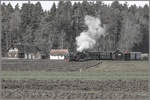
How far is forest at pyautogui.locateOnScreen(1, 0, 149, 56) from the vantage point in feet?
363

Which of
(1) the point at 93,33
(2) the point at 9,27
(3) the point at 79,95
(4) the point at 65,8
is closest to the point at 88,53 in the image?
(1) the point at 93,33

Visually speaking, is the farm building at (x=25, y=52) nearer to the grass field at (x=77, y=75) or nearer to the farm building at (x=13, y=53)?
the farm building at (x=13, y=53)

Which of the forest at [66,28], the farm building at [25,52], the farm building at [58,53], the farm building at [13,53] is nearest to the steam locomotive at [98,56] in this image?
the farm building at [58,53]

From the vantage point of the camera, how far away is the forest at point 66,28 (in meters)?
110

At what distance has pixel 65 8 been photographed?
11050 centimetres

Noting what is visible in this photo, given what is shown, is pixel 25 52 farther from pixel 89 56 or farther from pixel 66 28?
pixel 89 56

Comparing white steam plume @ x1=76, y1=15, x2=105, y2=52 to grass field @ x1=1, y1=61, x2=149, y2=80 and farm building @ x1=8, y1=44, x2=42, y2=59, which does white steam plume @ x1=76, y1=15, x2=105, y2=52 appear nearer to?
farm building @ x1=8, y1=44, x2=42, y2=59

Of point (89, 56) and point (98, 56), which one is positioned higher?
point (89, 56)

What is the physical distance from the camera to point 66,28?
11419 centimetres

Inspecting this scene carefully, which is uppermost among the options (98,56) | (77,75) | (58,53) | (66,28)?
(66,28)

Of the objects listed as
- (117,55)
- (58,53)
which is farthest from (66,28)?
(117,55)

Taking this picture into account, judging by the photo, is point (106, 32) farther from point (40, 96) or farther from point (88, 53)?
point (40, 96)

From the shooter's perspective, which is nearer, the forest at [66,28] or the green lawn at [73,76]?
the green lawn at [73,76]

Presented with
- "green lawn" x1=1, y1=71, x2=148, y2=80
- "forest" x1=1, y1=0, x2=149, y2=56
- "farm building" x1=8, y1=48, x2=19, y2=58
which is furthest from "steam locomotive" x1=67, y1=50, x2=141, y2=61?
"green lawn" x1=1, y1=71, x2=148, y2=80
